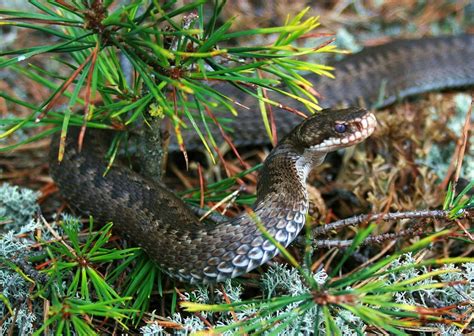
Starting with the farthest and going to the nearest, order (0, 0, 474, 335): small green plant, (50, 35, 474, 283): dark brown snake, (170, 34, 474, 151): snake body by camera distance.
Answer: (170, 34, 474, 151): snake body < (50, 35, 474, 283): dark brown snake < (0, 0, 474, 335): small green plant

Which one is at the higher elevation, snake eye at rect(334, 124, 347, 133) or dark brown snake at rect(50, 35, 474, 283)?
snake eye at rect(334, 124, 347, 133)

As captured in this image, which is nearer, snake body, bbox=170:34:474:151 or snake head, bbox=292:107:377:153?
snake head, bbox=292:107:377:153

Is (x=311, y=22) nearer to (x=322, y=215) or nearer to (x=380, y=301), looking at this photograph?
(x=380, y=301)

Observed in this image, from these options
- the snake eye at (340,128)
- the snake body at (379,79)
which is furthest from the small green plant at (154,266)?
the snake body at (379,79)

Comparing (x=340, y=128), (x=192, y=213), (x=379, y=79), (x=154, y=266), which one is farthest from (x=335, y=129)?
(x=379, y=79)

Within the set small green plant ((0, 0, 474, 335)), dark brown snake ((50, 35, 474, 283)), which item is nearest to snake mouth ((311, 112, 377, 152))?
dark brown snake ((50, 35, 474, 283))

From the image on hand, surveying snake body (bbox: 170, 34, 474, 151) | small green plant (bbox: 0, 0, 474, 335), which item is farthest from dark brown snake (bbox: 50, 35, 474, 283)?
snake body (bbox: 170, 34, 474, 151)

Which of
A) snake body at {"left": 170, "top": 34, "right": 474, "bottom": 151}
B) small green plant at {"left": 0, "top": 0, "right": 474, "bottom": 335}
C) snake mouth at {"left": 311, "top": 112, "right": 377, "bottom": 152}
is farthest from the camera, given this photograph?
snake body at {"left": 170, "top": 34, "right": 474, "bottom": 151}

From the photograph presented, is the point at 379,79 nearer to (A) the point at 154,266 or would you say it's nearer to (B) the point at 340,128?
(B) the point at 340,128

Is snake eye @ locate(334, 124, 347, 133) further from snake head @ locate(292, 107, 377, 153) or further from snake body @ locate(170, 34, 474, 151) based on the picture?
snake body @ locate(170, 34, 474, 151)
